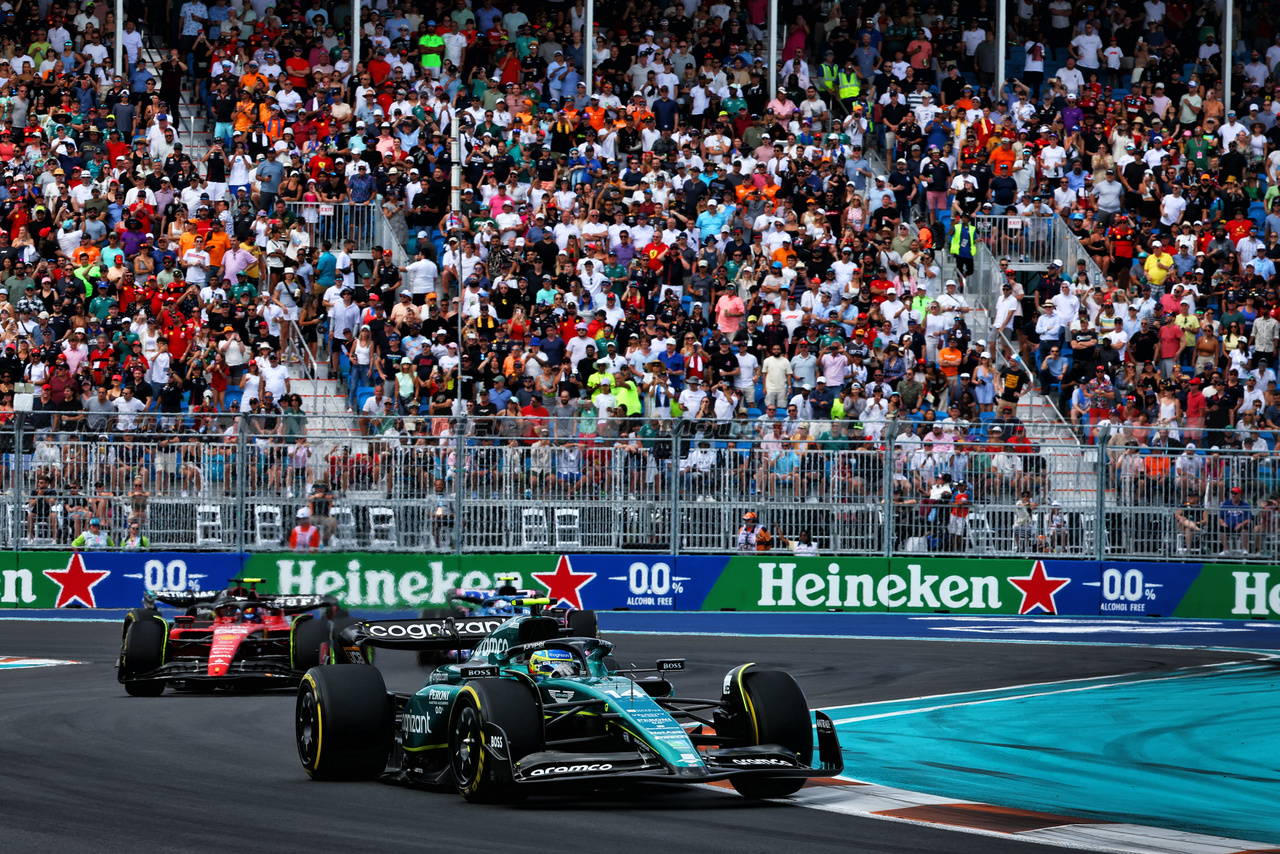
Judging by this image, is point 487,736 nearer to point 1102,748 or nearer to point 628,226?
point 1102,748

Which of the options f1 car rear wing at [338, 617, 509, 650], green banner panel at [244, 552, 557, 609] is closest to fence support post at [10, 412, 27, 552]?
green banner panel at [244, 552, 557, 609]

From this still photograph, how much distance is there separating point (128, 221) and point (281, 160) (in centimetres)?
280

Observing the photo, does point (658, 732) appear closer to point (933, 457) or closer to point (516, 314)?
point (933, 457)

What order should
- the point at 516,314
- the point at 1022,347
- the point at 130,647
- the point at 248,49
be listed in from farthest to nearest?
the point at 248,49
the point at 1022,347
the point at 516,314
the point at 130,647

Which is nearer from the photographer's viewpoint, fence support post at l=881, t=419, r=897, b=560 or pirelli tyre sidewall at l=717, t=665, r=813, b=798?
pirelli tyre sidewall at l=717, t=665, r=813, b=798

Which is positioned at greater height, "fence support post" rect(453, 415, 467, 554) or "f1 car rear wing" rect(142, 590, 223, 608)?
"fence support post" rect(453, 415, 467, 554)

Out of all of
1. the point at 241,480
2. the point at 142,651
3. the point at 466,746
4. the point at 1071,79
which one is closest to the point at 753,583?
the point at 241,480

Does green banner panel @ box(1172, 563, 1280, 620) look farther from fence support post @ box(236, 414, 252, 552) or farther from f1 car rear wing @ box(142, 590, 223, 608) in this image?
f1 car rear wing @ box(142, 590, 223, 608)

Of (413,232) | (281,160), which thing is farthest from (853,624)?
(281,160)

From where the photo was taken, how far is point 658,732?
10422 millimetres

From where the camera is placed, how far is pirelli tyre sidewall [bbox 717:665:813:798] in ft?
35.9

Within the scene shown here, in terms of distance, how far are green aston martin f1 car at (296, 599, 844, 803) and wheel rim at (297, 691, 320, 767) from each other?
0.01m

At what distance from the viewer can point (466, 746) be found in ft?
35.2

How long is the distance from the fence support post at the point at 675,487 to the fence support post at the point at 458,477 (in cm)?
268
